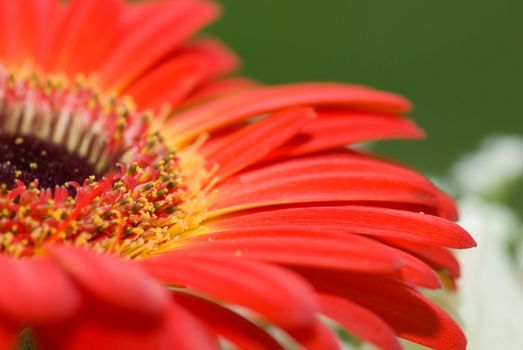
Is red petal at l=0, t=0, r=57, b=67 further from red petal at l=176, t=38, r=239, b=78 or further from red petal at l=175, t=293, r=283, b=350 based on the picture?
red petal at l=175, t=293, r=283, b=350

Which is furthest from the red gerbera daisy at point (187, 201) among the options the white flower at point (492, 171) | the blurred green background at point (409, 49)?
the blurred green background at point (409, 49)

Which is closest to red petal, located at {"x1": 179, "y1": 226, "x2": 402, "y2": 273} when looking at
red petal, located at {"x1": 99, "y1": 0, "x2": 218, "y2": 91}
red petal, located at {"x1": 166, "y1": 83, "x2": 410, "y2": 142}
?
red petal, located at {"x1": 166, "y1": 83, "x2": 410, "y2": 142}

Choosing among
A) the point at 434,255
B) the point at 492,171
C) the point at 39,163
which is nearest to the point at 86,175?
the point at 39,163

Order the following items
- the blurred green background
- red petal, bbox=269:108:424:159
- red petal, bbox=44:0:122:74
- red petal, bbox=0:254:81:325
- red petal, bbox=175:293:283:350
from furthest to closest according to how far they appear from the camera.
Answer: the blurred green background
red petal, bbox=44:0:122:74
red petal, bbox=269:108:424:159
red petal, bbox=175:293:283:350
red petal, bbox=0:254:81:325

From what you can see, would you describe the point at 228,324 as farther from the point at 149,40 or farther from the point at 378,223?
the point at 149,40

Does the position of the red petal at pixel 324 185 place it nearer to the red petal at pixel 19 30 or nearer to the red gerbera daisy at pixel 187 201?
the red gerbera daisy at pixel 187 201

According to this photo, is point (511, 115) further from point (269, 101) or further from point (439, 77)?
point (269, 101)
